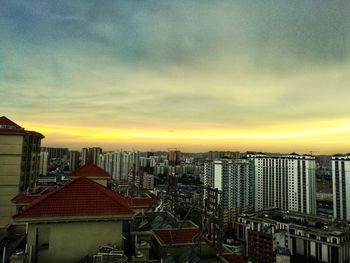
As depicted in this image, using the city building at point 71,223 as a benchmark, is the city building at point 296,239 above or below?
below

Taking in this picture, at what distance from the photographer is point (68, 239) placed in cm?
942

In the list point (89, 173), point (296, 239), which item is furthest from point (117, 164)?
point (89, 173)

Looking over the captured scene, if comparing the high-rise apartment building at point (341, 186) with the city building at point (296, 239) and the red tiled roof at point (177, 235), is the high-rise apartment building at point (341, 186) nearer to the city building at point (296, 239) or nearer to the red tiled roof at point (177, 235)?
the city building at point (296, 239)

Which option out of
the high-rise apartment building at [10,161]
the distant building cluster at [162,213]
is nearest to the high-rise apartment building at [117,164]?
the distant building cluster at [162,213]

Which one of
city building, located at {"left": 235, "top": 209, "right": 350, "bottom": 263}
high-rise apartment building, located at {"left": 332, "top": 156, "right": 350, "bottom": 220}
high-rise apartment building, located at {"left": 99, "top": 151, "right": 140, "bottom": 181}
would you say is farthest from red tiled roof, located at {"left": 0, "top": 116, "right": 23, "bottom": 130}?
high-rise apartment building, located at {"left": 99, "top": 151, "right": 140, "bottom": 181}

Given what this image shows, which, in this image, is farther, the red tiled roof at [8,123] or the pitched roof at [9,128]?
the red tiled roof at [8,123]

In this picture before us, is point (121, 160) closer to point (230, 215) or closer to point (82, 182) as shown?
point (230, 215)

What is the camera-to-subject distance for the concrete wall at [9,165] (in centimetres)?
2894

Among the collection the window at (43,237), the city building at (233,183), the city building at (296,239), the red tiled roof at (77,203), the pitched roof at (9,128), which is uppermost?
the pitched roof at (9,128)

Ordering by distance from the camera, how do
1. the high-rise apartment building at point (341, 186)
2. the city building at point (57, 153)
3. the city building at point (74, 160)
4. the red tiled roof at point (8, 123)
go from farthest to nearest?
the city building at point (57, 153), the city building at point (74, 160), the high-rise apartment building at point (341, 186), the red tiled roof at point (8, 123)

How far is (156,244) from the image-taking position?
12.0 metres

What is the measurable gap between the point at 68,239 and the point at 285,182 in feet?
225

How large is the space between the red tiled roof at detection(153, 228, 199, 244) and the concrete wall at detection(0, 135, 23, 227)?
22.8 m

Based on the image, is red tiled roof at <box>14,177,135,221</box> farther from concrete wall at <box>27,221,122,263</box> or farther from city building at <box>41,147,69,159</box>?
city building at <box>41,147,69,159</box>
